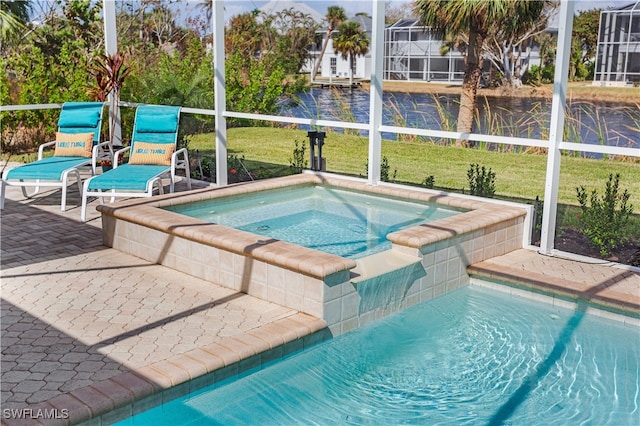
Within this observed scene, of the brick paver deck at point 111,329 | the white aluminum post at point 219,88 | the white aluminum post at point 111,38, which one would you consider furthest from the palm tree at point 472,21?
the brick paver deck at point 111,329

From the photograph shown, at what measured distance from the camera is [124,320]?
4.29 meters

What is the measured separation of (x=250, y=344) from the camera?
3.84 meters

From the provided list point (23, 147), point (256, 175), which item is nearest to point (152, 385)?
point (256, 175)

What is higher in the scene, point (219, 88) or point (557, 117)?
point (219, 88)

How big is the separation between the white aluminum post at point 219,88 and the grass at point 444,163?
2482 mm

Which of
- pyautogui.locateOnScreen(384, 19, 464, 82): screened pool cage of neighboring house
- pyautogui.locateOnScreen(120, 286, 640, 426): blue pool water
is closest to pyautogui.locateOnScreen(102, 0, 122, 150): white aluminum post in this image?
pyautogui.locateOnScreen(120, 286, 640, 426): blue pool water

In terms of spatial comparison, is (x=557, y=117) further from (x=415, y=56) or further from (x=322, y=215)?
(x=415, y=56)

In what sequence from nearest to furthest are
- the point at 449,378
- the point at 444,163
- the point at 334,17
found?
the point at 449,378, the point at 444,163, the point at 334,17

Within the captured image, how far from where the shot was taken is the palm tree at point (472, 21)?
12008 millimetres

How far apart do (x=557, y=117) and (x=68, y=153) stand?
17.4 ft

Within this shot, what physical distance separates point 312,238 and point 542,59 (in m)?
8.69

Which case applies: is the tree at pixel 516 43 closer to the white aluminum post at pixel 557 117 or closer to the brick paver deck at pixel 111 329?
the white aluminum post at pixel 557 117

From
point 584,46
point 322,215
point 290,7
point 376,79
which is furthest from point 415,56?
point 322,215

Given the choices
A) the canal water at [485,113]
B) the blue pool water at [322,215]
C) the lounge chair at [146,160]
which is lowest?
the blue pool water at [322,215]
